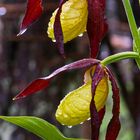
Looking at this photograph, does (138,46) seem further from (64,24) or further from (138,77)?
(138,77)

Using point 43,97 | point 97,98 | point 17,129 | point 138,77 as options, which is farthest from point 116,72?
point 97,98

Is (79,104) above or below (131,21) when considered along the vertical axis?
below

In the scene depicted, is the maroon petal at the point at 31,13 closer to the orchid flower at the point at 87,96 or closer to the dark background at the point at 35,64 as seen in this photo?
the orchid flower at the point at 87,96

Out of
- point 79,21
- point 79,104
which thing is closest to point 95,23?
point 79,21

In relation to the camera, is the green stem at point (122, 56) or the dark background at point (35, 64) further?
the dark background at point (35, 64)

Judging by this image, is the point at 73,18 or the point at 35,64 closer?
the point at 73,18

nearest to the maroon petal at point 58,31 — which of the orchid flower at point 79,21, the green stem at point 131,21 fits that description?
the orchid flower at point 79,21

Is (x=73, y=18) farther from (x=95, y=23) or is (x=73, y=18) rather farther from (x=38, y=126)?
(x=38, y=126)

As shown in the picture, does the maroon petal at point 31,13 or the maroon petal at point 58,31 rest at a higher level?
the maroon petal at point 31,13
